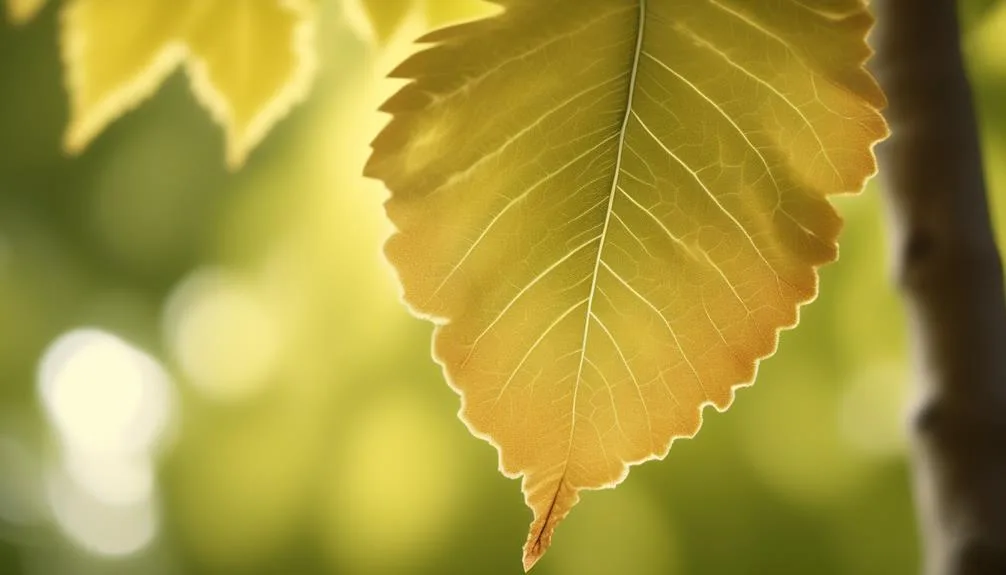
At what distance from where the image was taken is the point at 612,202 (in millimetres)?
133

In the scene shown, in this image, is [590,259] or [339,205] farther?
[339,205]

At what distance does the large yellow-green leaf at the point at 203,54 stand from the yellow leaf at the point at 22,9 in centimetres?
1

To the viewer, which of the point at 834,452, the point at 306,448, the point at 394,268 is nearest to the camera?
the point at 394,268

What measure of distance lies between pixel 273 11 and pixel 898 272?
0.13m

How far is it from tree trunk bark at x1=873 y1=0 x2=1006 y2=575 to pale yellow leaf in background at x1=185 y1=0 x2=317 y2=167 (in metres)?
0.11

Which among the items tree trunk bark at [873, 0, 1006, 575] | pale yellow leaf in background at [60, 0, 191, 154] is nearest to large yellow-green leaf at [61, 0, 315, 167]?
pale yellow leaf in background at [60, 0, 191, 154]

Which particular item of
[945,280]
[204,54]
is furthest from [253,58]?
[945,280]

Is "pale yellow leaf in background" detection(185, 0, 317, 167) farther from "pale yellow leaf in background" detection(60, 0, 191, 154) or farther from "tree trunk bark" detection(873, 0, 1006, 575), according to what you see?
"tree trunk bark" detection(873, 0, 1006, 575)

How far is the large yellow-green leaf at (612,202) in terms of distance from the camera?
12 cm

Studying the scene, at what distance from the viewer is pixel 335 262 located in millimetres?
1005

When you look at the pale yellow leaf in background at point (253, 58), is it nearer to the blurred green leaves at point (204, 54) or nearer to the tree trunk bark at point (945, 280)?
the blurred green leaves at point (204, 54)

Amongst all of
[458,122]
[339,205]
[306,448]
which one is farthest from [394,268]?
[306,448]

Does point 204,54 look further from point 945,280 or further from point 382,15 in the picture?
point 945,280

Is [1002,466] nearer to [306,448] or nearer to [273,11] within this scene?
[273,11]
